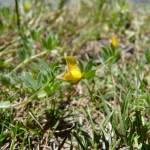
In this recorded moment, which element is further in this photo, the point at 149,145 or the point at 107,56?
the point at 107,56

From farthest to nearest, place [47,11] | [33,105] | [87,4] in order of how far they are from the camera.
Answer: [87,4], [47,11], [33,105]

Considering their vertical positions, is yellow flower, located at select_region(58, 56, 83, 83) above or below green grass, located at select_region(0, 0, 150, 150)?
above

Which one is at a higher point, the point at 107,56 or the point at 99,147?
the point at 107,56

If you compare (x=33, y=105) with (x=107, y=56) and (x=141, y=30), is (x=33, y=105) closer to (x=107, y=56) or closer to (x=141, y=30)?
(x=107, y=56)

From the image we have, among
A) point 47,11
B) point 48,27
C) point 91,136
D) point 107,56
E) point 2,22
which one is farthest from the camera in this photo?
point 47,11

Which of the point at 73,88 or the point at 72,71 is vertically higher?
the point at 72,71

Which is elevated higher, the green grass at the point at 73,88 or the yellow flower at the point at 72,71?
the yellow flower at the point at 72,71

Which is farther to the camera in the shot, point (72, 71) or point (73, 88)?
point (73, 88)

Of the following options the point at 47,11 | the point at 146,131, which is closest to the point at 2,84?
the point at 146,131
